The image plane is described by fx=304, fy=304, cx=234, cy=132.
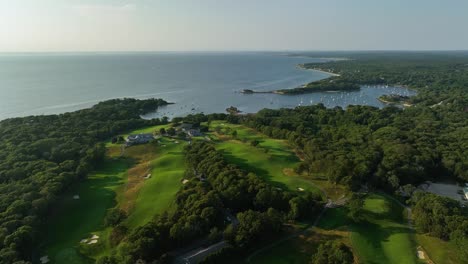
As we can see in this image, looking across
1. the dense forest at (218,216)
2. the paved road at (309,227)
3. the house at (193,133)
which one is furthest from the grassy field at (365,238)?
the house at (193,133)

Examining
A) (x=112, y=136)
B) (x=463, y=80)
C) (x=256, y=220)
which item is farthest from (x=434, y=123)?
(x=463, y=80)

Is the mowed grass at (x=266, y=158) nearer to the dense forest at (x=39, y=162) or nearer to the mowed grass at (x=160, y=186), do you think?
the mowed grass at (x=160, y=186)

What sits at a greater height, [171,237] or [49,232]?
[171,237]

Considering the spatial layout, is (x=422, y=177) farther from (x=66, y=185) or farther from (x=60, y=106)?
(x=60, y=106)

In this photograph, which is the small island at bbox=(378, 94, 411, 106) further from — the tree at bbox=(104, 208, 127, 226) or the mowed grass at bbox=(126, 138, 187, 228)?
the tree at bbox=(104, 208, 127, 226)

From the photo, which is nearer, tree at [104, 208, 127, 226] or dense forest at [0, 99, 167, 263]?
dense forest at [0, 99, 167, 263]

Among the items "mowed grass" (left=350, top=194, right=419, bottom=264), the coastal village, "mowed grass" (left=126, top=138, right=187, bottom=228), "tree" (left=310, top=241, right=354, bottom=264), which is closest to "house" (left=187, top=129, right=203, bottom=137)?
the coastal village
